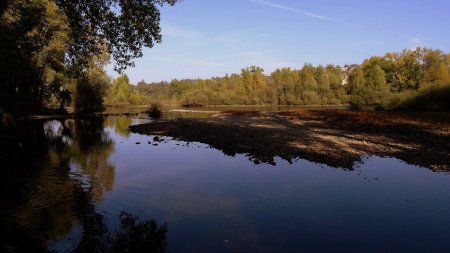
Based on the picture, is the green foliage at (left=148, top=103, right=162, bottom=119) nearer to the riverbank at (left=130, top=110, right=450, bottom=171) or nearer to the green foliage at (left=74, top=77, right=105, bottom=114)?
the green foliage at (left=74, top=77, right=105, bottom=114)

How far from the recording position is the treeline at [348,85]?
8469 centimetres

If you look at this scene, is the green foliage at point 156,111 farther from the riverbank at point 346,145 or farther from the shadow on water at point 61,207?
the shadow on water at point 61,207

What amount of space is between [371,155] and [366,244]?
13.9 m

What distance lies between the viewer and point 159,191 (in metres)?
14.4

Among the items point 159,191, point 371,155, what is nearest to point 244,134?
point 371,155

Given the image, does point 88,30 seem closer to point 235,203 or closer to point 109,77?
point 235,203

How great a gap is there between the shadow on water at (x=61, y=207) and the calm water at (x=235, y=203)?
49 millimetres

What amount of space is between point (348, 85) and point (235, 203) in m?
122

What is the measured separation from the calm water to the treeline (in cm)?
5263

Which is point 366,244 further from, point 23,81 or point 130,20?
point 23,81

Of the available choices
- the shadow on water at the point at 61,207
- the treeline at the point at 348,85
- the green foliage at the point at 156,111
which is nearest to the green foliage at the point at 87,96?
the green foliage at the point at 156,111

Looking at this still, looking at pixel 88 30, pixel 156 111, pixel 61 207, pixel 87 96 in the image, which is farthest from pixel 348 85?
pixel 61 207

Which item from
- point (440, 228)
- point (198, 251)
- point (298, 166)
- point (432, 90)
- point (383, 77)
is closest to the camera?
point (198, 251)

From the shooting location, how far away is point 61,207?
38.8 ft
